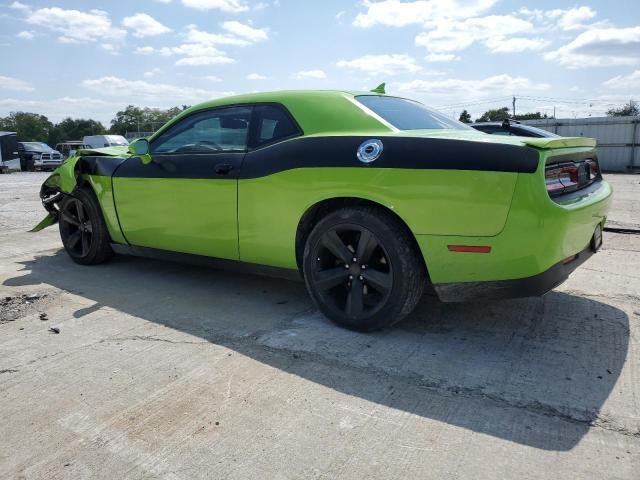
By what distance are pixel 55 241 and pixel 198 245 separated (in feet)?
11.4

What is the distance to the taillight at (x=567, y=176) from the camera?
9.32ft

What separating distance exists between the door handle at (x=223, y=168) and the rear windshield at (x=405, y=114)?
1.01 metres

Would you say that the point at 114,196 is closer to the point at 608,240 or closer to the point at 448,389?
the point at 448,389

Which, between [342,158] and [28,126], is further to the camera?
[28,126]

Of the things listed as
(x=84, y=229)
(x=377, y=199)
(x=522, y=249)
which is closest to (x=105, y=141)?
(x=84, y=229)

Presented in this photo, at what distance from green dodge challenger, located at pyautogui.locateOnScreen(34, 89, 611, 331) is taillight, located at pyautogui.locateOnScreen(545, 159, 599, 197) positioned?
2cm

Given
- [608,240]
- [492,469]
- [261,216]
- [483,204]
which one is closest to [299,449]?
[492,469]

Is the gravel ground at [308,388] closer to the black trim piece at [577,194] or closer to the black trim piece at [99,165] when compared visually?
the black trim piece at [577,194]

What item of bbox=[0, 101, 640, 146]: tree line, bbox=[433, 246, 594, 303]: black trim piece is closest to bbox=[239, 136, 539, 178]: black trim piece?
bbox=[433, 246, 594, 303]: black trim piece

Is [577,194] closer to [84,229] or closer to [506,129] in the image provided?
[84,229]

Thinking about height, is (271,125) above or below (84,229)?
above

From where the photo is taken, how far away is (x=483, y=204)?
2.74m

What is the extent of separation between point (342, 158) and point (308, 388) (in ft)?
4.41

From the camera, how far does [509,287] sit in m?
2.84
